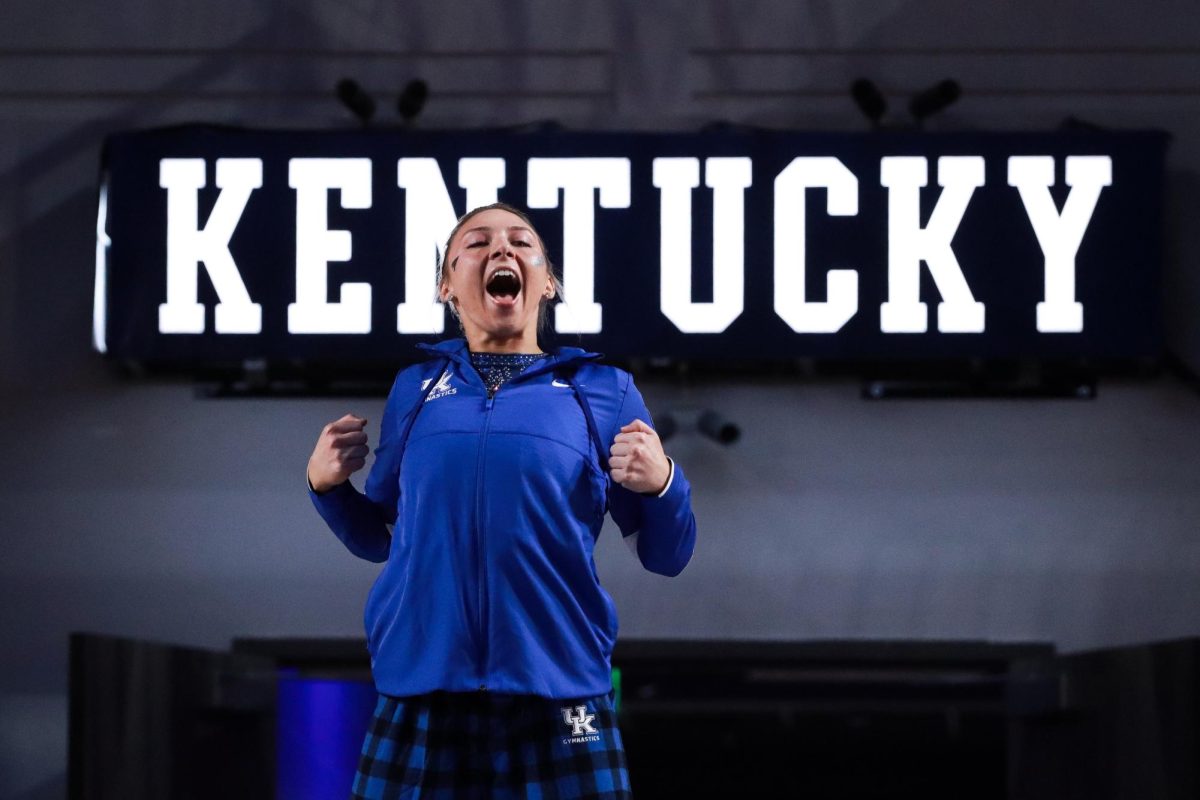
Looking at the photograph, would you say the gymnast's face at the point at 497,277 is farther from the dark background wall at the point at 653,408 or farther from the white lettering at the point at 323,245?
the dark background wall at the point at 653,408

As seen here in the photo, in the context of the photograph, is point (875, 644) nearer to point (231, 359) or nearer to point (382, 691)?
point (231, 359)

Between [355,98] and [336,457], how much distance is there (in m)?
2.35

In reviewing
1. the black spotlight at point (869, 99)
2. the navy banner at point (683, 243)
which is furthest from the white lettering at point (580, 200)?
the black spotlight at point (869, 99)

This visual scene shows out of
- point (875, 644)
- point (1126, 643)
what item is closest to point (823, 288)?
point (875, 644)

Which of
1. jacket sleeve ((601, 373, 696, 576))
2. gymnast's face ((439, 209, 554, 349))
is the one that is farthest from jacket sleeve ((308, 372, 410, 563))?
jacket sleeve ((601, 373, 696, 576))

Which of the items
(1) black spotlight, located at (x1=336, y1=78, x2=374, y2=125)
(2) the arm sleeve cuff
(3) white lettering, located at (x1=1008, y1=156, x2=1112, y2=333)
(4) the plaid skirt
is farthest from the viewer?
(1) black spotlight, located at (x1=336, y1=78, x2=374, y2=125)

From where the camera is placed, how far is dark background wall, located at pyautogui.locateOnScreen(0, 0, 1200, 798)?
3.81 metres

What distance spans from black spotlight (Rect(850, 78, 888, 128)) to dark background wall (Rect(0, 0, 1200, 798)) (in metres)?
0.09

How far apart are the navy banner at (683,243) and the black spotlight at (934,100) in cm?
10

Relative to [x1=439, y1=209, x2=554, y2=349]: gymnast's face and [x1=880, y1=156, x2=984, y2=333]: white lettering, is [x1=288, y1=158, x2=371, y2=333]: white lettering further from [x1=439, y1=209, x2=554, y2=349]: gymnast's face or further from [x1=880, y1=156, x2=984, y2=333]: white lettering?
[x1=439, y1=209, x2=554, y2=349]: gymnast's face

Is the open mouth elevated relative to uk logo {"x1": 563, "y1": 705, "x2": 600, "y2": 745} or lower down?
elevated

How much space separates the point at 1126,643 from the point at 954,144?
1.44 meters

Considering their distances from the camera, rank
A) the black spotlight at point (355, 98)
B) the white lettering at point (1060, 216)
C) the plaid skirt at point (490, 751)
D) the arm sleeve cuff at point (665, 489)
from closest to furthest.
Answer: the plaid skirt at point (490, 751) → the arm sleeve cuff at point (665, 489) → the white lettering at point (1060, 216) → the black spotlight at point (355, 98)

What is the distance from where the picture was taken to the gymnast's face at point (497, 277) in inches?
65.3
